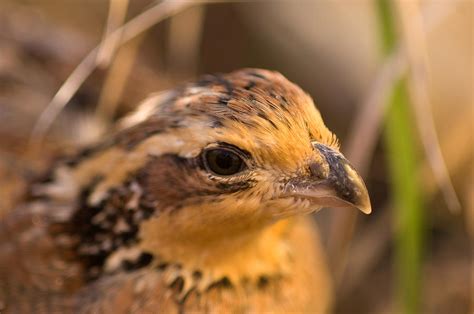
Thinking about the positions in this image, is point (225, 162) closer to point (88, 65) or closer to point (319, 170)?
point (319, 170)

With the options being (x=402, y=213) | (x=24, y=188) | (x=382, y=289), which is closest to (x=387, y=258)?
(x=382, y=289)

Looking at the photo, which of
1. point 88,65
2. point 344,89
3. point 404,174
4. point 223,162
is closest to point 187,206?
point 223,162

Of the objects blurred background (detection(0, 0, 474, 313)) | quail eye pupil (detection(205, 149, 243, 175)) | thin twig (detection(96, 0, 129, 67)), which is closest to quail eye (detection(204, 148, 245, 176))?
quail eye pupil (detection(205, 149, 243, 175))

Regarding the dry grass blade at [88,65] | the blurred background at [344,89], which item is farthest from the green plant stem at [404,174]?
the dry grass blade at [88,65]

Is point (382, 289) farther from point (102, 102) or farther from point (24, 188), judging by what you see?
point (24, 188)

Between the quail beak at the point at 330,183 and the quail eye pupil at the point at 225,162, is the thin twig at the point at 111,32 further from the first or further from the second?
the quail beak at the point at 330,183
